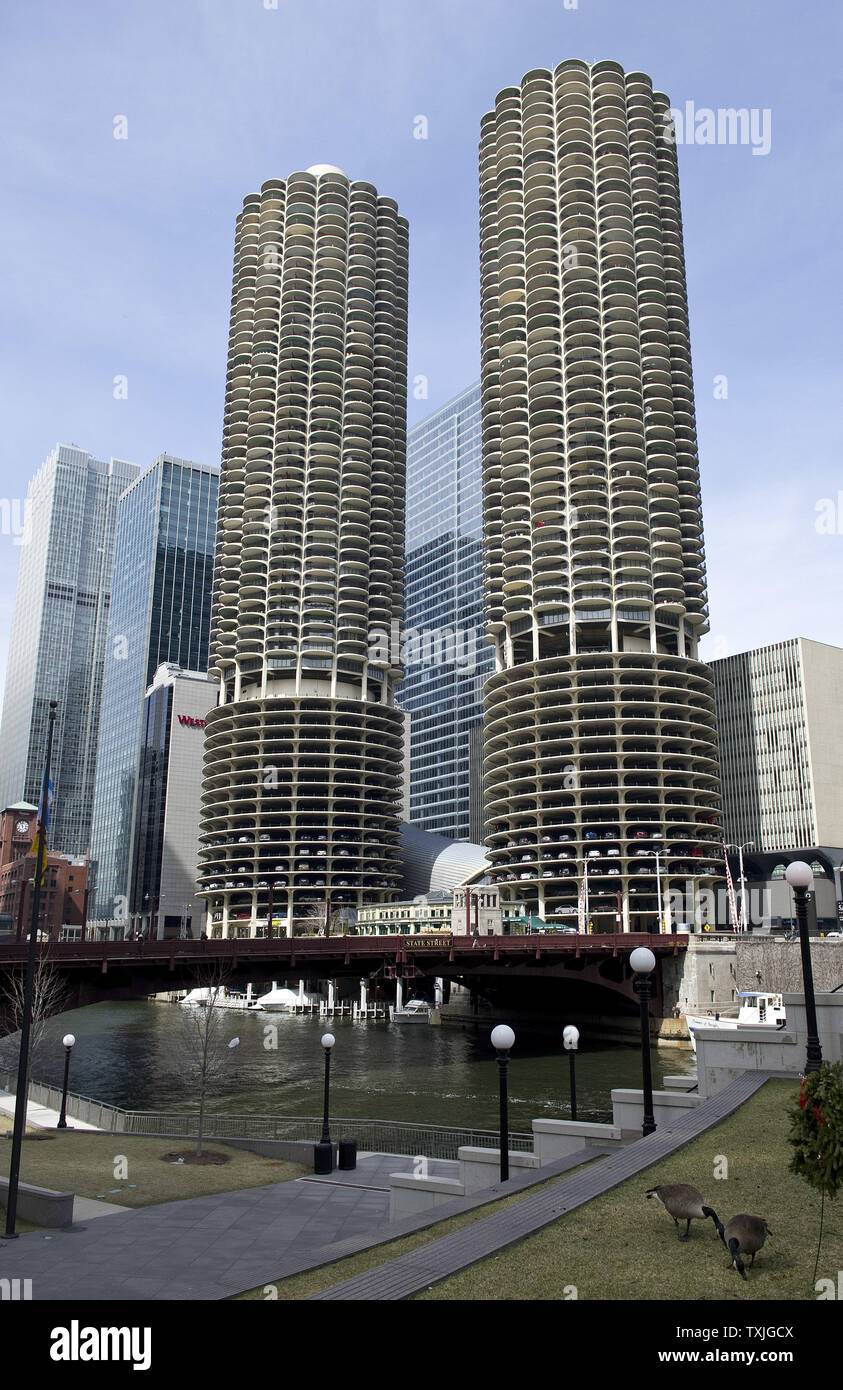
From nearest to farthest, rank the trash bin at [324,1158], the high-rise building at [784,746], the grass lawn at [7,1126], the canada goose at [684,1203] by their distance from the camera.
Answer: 1. the canada goose at [684,1203]
2. the trash bin at [324,1158]
3. the grass lawn at [7,1126]
4. the high-rise building at [784,746]

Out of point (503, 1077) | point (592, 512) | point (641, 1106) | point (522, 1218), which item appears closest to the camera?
point (522, 1218)

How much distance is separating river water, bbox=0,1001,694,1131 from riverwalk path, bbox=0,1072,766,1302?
22777 millimetres

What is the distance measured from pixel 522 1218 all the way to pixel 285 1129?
3060 cm

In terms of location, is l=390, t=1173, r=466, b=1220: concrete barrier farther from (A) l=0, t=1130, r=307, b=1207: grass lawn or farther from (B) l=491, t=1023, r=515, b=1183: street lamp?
(A) l=0, t=1130, r=307, b=1207: grass lawn

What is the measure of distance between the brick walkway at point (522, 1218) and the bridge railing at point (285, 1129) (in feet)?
49.5

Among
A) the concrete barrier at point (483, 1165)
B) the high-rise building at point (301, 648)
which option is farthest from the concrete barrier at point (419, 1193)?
the high-rise building at point (301, 648)

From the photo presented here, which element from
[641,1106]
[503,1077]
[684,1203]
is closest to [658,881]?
[641,1106]

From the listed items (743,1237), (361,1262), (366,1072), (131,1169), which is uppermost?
(743,1237)

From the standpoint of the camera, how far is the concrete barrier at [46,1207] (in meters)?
26.3

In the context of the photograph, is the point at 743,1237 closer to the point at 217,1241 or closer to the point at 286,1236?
the point at 286,1236

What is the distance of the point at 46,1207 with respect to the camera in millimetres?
26328

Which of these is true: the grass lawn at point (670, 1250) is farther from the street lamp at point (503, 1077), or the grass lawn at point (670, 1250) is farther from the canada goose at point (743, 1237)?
the street lamp at point (503, 1077)

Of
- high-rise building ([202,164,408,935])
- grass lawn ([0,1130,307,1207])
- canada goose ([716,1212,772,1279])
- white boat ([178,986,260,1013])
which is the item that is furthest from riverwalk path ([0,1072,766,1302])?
high-rise building ([202,164,408,935])

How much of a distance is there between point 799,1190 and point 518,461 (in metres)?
156
